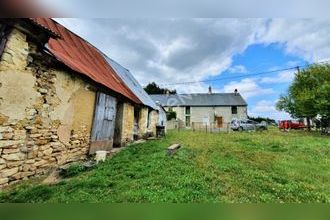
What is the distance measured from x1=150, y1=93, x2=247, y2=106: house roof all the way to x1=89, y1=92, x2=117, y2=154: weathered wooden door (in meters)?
31.0

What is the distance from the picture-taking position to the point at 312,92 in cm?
2545

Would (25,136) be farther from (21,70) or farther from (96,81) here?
(96,81)

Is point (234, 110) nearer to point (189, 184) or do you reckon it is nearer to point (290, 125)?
point (290, 125)

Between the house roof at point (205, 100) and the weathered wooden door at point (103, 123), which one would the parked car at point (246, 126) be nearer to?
the house roof at point (205, 100)

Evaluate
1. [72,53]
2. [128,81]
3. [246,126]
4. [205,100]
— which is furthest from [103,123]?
[205,100]

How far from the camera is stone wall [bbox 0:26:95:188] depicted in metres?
5.29

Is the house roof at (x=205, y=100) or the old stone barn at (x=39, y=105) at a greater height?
the house roof at (x=205, y=100)

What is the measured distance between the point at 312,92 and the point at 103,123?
2284 centimetres

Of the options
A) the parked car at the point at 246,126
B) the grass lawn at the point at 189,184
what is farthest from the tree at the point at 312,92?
the grass lawn at the point at 189,184

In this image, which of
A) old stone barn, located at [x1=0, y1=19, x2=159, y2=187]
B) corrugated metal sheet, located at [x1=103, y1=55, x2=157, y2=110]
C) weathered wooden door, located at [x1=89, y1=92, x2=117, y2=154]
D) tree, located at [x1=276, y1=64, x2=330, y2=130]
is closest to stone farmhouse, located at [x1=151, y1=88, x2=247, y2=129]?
tree, located at [x1=276, y1=64, x2=330, y2=130]

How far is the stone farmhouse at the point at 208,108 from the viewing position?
39875 mm

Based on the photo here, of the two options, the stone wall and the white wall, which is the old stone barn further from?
the white wall

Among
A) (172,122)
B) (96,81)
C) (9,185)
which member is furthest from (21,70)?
(172,122)

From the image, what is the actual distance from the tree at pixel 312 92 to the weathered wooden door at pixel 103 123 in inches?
797
